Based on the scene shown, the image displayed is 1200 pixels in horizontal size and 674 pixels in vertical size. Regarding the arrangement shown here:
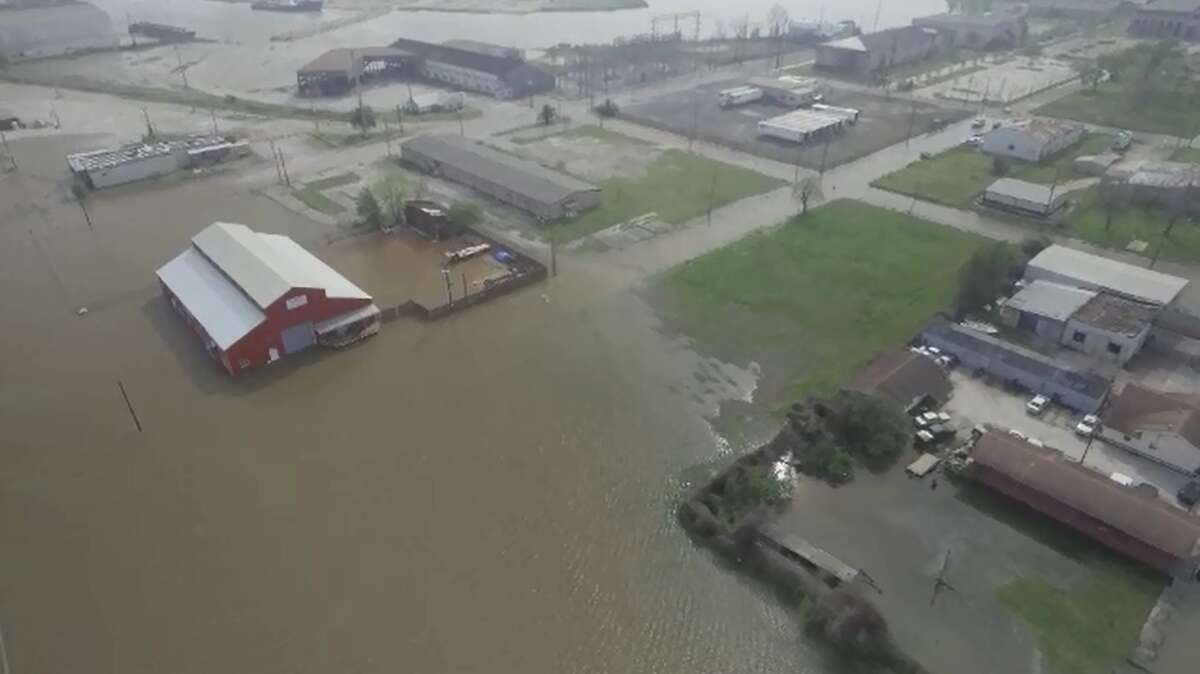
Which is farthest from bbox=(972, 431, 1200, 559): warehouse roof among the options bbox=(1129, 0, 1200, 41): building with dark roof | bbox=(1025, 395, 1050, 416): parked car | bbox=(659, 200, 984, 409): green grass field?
bbox=(1129, 0, 1200, 41): building with dark roof

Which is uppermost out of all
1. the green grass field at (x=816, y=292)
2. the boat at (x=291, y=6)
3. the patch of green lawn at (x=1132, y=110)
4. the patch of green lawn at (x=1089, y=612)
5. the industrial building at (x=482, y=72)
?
the boat at (x=291, y=6)

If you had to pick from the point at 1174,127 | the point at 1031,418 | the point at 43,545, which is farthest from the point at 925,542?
the point at 1174,127

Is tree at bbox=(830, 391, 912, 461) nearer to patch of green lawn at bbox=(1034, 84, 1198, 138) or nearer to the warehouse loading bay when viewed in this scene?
the warehouse loading bay

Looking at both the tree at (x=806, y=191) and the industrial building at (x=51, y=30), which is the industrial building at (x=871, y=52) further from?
the industrial building at (x=51, y=30)

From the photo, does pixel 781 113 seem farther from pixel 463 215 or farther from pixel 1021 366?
pixel 1021 366

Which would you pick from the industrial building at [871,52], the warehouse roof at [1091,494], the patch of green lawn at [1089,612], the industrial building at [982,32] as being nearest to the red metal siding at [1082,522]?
the warehouse roof at [1091,494]
